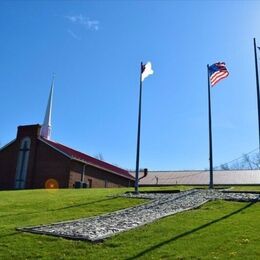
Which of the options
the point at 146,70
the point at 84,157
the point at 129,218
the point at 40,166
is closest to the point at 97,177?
the point at 84,157

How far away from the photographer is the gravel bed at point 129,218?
1368 centimetres

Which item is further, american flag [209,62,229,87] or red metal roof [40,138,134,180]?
red metal roof [40,138,134,180]

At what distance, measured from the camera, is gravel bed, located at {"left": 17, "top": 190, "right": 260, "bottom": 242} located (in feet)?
44.9

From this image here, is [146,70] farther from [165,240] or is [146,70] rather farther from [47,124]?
[47,124]

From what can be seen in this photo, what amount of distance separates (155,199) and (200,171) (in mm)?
39774

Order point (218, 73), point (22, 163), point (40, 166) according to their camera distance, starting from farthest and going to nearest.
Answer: point (22, 163) < point (40, 166) < point (218, 73)

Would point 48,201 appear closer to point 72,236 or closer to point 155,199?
point 155,199

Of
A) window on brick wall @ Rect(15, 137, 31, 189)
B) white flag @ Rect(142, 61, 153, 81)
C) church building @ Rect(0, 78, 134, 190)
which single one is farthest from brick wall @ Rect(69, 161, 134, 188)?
white flag @ Rect(142, 61, 153, 81)

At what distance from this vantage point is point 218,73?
26.2 meters

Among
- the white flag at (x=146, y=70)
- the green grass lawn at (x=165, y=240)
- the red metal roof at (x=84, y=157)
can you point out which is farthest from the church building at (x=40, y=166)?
the green grass lawn at (x=165, y=240)

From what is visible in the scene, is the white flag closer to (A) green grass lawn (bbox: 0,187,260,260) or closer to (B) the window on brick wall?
(A) green grass lawn (bbox: 0,187,260,260)

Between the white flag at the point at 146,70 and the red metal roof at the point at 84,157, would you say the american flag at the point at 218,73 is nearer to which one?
the white flag at the point at 146,70

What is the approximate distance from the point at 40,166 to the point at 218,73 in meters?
24.3

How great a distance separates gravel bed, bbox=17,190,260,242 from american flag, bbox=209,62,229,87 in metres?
7.17
